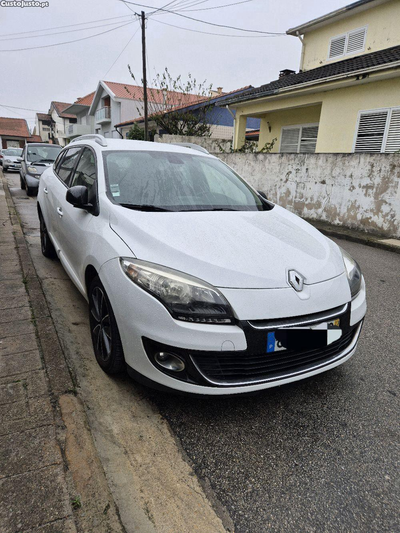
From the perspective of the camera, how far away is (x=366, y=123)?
966 cm

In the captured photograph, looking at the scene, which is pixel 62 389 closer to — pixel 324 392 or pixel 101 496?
pixel 101 496

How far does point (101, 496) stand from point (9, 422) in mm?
695

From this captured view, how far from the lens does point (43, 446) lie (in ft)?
5.79

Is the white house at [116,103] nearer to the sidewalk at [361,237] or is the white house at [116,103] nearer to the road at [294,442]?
the sidewalk at [361,237]

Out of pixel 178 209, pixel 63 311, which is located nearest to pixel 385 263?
pixel 178 209

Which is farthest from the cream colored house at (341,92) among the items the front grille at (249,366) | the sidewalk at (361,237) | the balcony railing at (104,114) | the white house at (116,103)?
the balcony railing at (104,114)

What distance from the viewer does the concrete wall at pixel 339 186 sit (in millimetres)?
7145

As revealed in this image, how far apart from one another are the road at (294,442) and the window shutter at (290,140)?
1179 centimetres

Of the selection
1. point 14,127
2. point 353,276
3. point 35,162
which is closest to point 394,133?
point 353,276

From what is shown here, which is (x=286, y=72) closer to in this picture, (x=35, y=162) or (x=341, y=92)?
(x=341, y=92)

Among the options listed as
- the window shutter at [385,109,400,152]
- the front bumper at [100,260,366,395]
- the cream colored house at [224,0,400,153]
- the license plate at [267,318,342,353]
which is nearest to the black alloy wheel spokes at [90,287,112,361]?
the front bumper at [100,260,366,395]

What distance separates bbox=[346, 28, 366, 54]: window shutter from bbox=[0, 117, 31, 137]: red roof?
57736 mm

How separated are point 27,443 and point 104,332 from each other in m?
0.83

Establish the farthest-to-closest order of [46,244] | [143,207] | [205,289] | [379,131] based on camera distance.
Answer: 1. [379,131]
2. [46,244]
3. [143,207]
4. [205,289]
